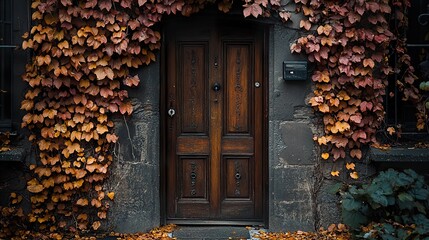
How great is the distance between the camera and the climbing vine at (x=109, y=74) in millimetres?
6703

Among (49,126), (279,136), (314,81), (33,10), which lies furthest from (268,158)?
(33,10)

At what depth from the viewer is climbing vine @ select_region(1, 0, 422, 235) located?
6703 millimetres

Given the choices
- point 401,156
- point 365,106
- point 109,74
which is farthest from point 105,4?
point 401,156

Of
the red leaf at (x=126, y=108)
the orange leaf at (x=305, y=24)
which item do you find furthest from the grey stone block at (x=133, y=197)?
the orange leaf at (x=305, y=24)

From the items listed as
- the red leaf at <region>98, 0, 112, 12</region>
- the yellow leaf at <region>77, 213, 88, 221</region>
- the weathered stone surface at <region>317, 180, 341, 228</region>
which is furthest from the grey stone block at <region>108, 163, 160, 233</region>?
the weathered stone surface at <region>317, 180, 341, 228</region>

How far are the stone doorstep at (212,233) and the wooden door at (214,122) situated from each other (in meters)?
0.13

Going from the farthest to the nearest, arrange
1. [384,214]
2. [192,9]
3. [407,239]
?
[192,9] < [384,214] < [407,239]

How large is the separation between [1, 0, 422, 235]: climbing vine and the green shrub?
65 centimetres

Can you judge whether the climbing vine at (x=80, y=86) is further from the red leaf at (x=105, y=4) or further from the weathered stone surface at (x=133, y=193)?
the weathered stone surface at (x=133, y=193)

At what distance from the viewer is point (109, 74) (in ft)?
22.0

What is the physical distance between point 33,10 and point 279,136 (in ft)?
9.15

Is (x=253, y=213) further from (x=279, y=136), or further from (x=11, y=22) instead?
(x=11, y=22)

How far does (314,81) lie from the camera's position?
22.4ft

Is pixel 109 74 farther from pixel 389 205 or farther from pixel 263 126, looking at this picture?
pixel 389 205
